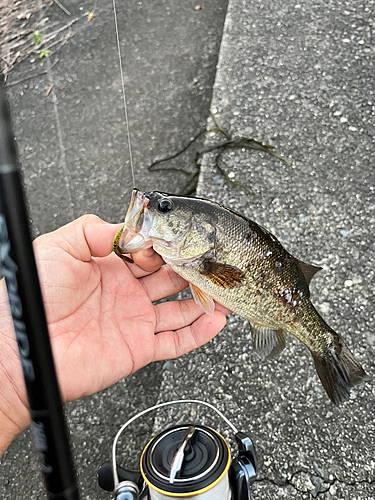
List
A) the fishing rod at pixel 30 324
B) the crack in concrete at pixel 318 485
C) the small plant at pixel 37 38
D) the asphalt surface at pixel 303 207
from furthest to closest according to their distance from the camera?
the small plant at pixel 37 38, the asphalt surface at pixel 303 207, the crack in concrete at pixel 318 485, the fishing rod at pixel 30 324

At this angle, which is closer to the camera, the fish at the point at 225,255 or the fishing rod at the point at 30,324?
the fishing rod at the point at 30,324

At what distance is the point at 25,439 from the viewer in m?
2.16

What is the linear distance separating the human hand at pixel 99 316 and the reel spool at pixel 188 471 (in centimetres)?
33

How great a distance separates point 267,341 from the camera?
1771mm

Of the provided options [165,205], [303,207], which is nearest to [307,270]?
[165,205]

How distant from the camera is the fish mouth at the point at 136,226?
1517 mm

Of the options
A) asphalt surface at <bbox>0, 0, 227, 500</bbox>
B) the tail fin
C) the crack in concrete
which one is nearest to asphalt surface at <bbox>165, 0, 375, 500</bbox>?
the crack in concrete

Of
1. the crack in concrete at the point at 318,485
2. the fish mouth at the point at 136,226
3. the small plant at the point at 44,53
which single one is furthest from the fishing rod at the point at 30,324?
the small plant at the point at 44,53

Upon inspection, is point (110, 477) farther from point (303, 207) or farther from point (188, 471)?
point (303, 207)

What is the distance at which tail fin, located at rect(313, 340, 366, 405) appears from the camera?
169 cm

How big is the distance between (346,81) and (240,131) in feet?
2.89

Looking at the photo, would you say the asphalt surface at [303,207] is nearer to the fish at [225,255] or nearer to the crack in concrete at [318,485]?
the crack in concrete at [318,485]

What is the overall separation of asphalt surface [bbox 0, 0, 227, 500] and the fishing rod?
1.52 metres

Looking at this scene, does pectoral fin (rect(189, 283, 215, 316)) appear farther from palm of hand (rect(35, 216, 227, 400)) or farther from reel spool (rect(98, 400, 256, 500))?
reel spool (rect(98, 400, 256, 500))
